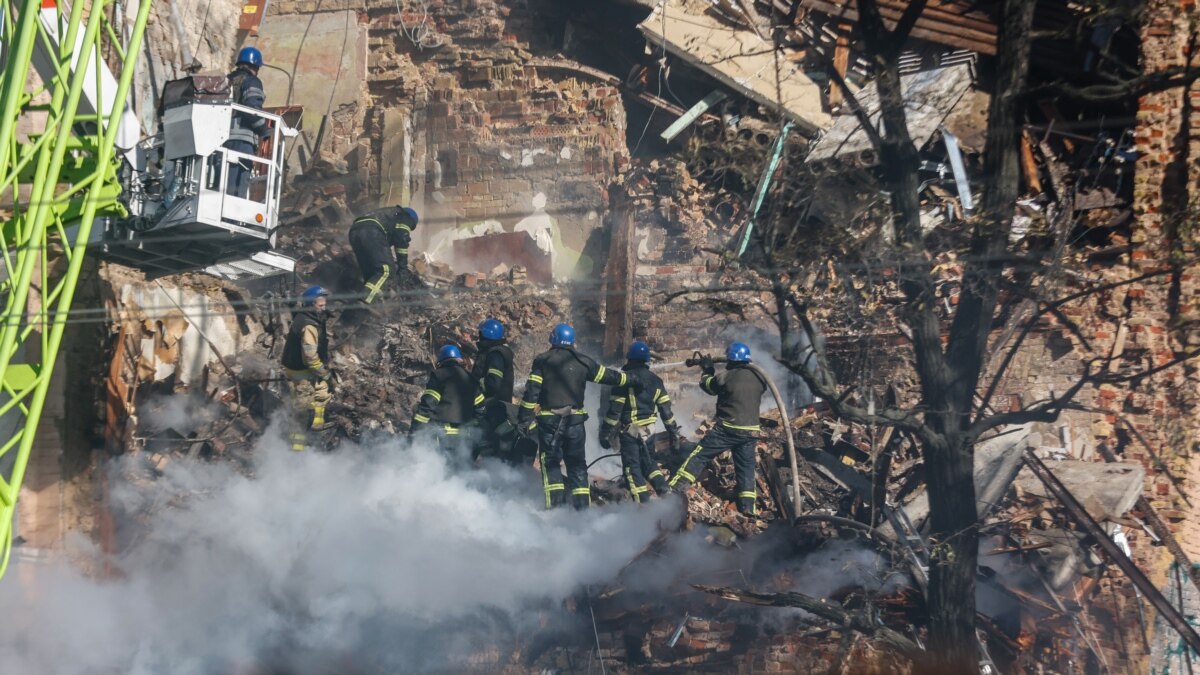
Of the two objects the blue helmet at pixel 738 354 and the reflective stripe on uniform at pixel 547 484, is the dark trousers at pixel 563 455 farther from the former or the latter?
the blue helmet at pixel 738 354

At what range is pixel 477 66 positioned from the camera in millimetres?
14281

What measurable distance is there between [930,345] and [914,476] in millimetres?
1710

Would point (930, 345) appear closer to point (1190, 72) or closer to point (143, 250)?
point (1190, 72)

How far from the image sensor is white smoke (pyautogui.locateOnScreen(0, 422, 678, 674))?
10727 mm

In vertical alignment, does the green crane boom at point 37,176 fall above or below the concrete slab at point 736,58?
below

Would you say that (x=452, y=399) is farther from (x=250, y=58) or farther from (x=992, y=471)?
(x=992, y=471)

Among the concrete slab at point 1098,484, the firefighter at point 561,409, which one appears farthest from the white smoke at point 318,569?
the concrete slab at point 1098,484

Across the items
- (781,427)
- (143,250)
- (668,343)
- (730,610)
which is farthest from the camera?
(668,343)

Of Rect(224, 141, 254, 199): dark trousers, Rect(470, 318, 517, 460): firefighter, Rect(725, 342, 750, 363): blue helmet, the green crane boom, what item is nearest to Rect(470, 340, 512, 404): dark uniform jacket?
Rect(470, 318, 517, 460): firefighter

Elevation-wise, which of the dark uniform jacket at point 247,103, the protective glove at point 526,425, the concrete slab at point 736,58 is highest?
the concrete slab at point 736,58

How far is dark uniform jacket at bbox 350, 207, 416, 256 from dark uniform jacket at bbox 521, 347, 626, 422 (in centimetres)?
254

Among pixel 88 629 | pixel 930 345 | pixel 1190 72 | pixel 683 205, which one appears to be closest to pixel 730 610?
pixel 930 345

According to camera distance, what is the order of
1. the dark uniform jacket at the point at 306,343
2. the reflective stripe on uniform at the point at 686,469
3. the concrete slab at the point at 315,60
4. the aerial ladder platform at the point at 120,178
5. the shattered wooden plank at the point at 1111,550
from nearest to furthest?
the aerial ladder platform at the point at 120,178 < the shattered wooden plank at the point at 1111,550 < the reflective stripe on uniform at the point at 686,469 < the dark uniform jacket at the point at 306,343 < the concrete slab at the point at 315,60

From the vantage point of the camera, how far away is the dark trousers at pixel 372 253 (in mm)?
11812
